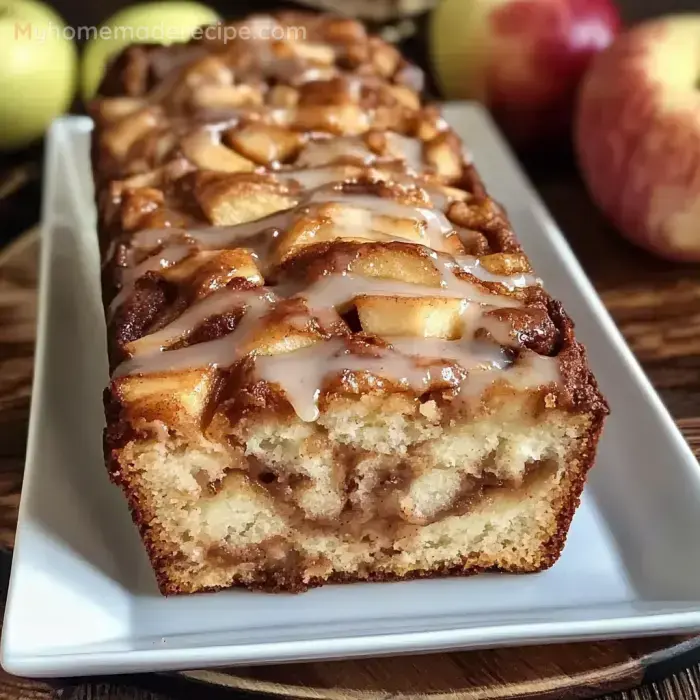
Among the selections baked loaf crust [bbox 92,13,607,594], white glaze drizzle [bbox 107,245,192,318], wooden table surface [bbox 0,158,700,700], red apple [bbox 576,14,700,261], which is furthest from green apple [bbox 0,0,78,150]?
red apple [bbox 576,14,700,261]

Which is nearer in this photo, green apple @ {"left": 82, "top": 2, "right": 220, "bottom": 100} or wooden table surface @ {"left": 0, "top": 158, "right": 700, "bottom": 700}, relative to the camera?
wooden table surface @ {"left": 0, "top": 158, "right": 700, "bottom": 700}

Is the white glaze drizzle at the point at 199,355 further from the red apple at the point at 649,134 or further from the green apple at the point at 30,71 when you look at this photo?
the green apple at the point at 30,71

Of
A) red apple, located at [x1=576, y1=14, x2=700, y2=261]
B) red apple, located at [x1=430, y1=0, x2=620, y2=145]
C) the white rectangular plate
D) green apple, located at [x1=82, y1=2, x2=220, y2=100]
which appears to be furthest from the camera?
green apple, located at [x1=82, y1=2, x2=220, y2=100]

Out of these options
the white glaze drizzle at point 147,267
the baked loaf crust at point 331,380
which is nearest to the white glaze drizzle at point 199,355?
the baked loaf crust at point 331,380

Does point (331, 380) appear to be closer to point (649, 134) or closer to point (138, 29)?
point (649, 134)

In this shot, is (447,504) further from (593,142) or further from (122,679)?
(593,142)

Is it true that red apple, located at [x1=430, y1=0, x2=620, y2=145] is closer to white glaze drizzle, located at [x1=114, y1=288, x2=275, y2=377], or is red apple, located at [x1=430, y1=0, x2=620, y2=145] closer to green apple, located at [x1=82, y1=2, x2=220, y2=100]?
green apple, located at [x1=82, y1=2, x2=220, y2=100]

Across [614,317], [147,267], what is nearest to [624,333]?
[614,317]

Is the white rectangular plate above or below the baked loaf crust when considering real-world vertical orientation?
below
